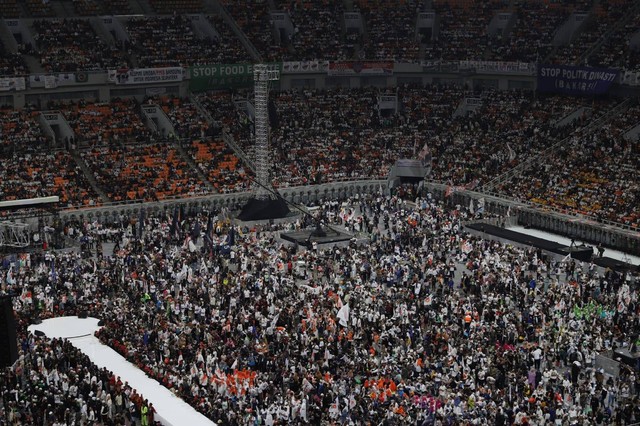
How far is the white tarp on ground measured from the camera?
1280 inches

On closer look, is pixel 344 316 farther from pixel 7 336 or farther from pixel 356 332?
pixel 7 336

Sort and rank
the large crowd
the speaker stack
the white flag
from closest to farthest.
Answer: the speaker stack → the large crowd → the white flag

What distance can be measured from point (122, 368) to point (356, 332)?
28.7 feet

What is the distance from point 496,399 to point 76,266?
2301 cm

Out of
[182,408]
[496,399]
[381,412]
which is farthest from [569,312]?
[182,408]

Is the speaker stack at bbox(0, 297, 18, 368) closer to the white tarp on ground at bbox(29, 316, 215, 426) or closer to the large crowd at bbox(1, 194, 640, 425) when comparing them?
the large crowd at bbox(1, 194, 640, 425)

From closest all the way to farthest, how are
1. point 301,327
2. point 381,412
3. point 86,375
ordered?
point 381,412, point 86,375, point 301,327

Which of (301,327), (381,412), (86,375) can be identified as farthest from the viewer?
(301,327)

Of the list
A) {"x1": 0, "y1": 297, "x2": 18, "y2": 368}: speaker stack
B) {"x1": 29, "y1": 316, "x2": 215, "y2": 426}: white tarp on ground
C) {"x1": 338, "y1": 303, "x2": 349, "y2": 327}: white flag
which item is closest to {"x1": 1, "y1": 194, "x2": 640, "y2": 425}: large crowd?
{"x1": 338, "y1": 303, "x2": 349, "y2": 327}: white flag

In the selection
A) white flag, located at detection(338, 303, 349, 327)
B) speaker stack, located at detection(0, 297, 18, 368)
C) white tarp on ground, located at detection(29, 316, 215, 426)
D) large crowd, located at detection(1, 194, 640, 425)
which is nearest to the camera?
speaker stack, located at detection(0, 297, 18, 368)

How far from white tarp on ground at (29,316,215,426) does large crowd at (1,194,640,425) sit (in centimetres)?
36

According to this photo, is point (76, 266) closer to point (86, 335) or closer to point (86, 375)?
point (86, 335)

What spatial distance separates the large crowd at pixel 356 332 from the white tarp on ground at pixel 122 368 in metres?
0.36

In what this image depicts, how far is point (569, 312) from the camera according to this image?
40.5 metres
